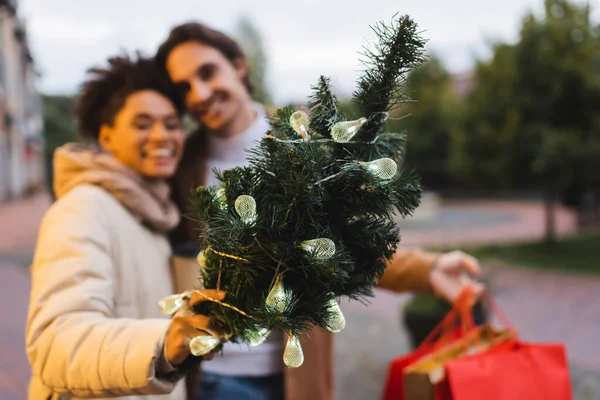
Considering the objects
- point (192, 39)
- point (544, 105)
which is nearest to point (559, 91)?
point (544, 105)

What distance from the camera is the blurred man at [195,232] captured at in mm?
1752

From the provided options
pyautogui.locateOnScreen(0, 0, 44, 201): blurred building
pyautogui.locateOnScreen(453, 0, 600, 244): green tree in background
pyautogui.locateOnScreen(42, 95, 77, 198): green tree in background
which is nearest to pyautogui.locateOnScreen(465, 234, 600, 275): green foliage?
pyautogui.locateOnScreen(453, 0, 600, 244): green tree in background

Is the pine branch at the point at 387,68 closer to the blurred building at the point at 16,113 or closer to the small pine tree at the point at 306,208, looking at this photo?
the small pine tree at the point at 306,208

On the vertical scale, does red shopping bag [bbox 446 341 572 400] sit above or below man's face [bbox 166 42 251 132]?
below

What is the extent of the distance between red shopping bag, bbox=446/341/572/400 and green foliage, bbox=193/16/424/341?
614mm

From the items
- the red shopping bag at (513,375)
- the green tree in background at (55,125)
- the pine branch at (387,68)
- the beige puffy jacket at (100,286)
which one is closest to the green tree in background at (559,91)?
the red shopping bag at (513,375)

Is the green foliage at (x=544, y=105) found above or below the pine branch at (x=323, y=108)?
above

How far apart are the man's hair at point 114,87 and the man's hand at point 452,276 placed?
109 cm

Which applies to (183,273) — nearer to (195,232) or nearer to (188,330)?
(195,232)

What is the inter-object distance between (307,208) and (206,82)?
41.6 inches

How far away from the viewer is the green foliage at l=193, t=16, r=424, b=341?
0.93 meters

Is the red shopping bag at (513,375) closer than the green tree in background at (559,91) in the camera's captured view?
Yes

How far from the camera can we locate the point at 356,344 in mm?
5523

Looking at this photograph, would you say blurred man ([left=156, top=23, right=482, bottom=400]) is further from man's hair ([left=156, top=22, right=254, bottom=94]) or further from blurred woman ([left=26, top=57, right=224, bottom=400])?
blurred woman ([left=26, top=57, right=224, bottom=400])
